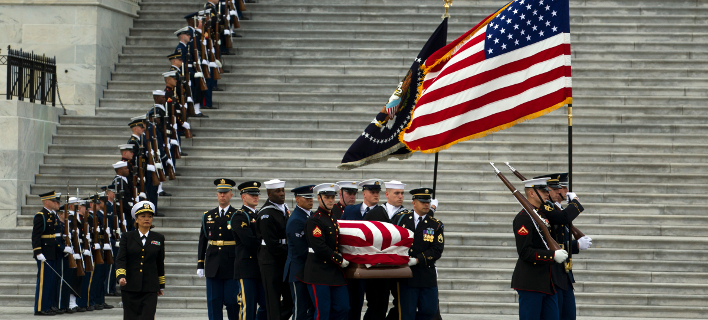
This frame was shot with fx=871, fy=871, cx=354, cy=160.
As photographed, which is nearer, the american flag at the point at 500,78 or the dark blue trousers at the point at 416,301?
the american flag at the point at 500,78

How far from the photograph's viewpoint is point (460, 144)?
48.6ft

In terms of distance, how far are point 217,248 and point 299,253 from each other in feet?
4.66

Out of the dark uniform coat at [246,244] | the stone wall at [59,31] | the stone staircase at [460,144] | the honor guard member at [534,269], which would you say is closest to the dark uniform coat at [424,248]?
the honor guard member at [534,269]

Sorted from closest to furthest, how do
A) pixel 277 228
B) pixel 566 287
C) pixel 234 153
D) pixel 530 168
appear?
pixel 566 287
pixel 277 228
pixel 530 168
pixel 234 153

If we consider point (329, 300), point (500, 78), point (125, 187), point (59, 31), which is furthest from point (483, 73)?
point (59, 31)

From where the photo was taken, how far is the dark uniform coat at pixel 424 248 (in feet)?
27.6

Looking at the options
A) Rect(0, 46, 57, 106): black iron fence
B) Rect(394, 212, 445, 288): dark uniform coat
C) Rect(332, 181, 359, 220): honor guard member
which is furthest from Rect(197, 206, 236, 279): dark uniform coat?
Rect(0, 46, 57, 106): black iron fence

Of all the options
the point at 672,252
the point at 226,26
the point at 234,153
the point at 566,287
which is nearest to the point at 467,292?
the point at 672,252

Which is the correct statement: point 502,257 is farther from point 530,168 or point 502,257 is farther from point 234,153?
point 234,153

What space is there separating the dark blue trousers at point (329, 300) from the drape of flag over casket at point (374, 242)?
0.34m

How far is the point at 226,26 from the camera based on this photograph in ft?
58.0

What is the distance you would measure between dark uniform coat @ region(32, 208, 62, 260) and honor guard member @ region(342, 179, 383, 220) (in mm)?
4214

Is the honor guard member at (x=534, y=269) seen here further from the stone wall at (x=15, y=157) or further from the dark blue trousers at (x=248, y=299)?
the stone wall at (x=15, y=157)

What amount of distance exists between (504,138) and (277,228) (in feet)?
22.6
